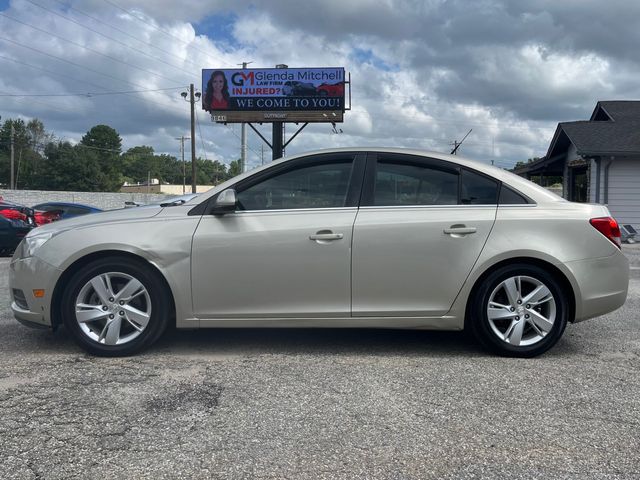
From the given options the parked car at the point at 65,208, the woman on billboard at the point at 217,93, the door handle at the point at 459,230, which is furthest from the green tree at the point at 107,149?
the door handle at the point at 459,230

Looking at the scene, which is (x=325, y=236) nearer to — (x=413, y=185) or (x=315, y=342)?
(x=413, y=185)

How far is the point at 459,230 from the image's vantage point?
4.36 metres

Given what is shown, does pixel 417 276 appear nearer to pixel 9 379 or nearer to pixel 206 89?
pixel 9 379

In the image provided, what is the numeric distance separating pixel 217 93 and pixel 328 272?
2948cm

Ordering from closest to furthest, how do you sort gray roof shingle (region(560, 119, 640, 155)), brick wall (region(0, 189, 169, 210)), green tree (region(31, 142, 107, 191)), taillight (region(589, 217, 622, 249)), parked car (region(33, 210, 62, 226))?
taillight (region(589, 217, 622, 249))
parked car (region(33, 210, 62, 226))
gray roof shingle (region(560, 119, 640, 155))
brick wall (region(0, 189, 169, 210))
green tree (region(31, 142, 107, 191))

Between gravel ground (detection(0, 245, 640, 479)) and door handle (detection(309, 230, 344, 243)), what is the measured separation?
3.01 feet

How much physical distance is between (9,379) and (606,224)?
14.7 ft

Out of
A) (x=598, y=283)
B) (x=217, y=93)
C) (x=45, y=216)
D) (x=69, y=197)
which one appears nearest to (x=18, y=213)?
(x=45, y=216)

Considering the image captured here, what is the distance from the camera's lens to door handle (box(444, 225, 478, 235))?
4.36 meters

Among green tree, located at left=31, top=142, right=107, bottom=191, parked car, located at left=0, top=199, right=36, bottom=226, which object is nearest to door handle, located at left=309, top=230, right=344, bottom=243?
parked car, located at left=0, top=199, right=36, bottom=226

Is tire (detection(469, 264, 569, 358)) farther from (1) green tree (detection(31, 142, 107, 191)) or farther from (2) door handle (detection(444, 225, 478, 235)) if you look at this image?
(1) green tree (detection(31, 142, 107, 191))

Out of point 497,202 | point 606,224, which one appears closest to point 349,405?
point 497,202

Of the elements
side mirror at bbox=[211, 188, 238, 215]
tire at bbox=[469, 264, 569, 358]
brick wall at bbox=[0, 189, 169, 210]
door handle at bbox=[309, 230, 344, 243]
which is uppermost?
brick wall at bbox=[0, 189, 169, 210]

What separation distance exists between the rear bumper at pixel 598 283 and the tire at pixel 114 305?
3.13 m
